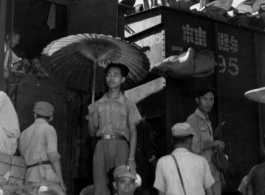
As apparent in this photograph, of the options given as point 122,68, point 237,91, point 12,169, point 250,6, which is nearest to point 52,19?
point 122,68

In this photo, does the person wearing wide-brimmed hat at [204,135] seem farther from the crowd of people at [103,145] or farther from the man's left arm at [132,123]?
the man's left arm at [132,123]

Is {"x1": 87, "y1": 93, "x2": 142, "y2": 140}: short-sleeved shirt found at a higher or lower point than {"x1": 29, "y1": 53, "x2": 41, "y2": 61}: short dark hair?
lower

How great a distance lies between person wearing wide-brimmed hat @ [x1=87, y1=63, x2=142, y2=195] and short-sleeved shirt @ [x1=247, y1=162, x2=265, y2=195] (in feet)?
4.25

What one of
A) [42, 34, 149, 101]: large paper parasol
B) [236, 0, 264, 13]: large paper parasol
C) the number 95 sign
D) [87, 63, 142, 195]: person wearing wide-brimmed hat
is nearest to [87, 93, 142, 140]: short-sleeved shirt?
[87, 63, 142, 195]: person wearing wide-brimmed hat

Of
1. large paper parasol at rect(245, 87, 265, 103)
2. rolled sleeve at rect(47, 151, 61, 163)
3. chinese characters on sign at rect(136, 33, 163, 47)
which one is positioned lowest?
rolled sleeve at rect(47, 151, 61, 163)

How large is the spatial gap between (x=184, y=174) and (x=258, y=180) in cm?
97

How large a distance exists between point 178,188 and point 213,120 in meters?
4.37

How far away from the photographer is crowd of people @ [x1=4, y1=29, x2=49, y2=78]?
728cm

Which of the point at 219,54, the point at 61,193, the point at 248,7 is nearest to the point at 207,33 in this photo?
the point at 219,54

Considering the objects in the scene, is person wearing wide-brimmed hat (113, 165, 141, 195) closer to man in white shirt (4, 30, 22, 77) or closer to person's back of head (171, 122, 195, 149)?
person's back of head (171, 122, 195, 149)

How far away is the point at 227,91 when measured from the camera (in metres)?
9.59

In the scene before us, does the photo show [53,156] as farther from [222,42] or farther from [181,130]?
[222,42]

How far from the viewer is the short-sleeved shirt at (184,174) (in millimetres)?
5062

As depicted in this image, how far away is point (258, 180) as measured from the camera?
556 cm
